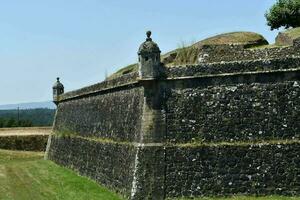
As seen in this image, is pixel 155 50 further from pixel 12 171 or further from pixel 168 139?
pixel 12 171

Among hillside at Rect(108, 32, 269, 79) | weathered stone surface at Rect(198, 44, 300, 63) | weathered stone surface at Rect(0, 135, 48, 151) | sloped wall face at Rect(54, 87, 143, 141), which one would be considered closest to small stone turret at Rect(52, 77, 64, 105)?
sloped wall face at Rect(54, 87, 143, 141)

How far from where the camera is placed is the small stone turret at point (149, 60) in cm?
1742

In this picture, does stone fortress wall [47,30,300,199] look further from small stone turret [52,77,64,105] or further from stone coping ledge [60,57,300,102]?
small stone turret [52,77,64,105]

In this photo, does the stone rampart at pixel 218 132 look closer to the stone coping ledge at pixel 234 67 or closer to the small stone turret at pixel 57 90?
the stone coping ledge at pixel 234 67

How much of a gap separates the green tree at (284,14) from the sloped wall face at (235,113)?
16.5 m

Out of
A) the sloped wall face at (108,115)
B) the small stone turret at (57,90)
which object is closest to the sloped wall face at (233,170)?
the sloped wall face at (108,115)

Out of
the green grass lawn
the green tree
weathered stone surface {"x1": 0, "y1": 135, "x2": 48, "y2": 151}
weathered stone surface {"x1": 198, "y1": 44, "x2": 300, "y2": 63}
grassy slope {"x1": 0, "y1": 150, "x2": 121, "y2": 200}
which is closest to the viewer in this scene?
weathered stone surface {"x1": 198, "y1": 44, "x2": 300, "y2": 63}

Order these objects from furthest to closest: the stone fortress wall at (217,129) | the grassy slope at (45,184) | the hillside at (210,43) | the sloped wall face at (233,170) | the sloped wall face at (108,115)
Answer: the hillside at (210,43) → the grassy slope at (45,184) → the sloped wall face at (108,115) → the stone fortress wall at (217,129) → the sloped wall face at (233,170)

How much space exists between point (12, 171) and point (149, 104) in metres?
13.6

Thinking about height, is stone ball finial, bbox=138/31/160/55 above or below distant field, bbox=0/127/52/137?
above

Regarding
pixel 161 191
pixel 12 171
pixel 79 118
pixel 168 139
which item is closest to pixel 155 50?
pixel 168 139

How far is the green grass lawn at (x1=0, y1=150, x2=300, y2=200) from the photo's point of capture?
19203 millimetres

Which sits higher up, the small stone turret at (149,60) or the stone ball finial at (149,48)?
the stone ball finial at (149,48)

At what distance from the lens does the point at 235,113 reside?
1692 centimetres
